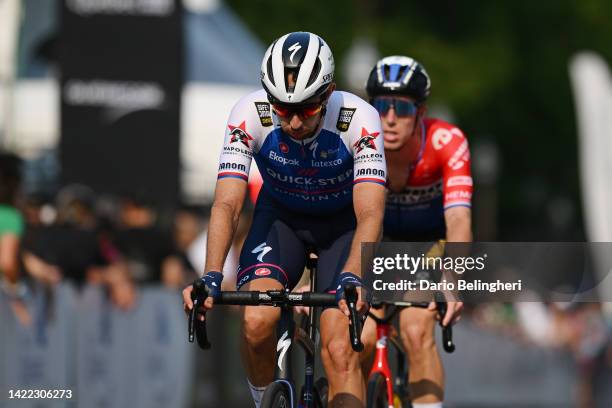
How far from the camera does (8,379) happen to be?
9602 millimetres

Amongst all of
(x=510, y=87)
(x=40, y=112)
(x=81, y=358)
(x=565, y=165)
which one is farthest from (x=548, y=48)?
(x=81, y=358)

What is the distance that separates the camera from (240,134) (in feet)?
24.2

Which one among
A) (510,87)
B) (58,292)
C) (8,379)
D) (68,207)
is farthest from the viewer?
(510,87)

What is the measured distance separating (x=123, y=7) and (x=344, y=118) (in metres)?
6.31

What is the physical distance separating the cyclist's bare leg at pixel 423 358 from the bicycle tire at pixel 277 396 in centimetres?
187

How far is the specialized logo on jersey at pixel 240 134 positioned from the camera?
7.37 meters

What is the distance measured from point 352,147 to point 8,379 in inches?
133

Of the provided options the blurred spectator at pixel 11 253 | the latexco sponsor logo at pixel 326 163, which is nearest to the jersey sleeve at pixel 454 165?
the latexco sponsor logo at pixel 326 163

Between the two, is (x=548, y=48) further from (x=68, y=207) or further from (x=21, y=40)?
(x=68, y=207)

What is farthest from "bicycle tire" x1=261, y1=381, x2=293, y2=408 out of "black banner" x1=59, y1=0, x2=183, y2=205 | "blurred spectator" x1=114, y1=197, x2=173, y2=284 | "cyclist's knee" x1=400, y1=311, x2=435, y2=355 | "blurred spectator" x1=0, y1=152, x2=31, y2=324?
"black banner" x1=59, y1=0, x2=183, y2=205

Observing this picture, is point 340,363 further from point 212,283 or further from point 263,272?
point 212,283

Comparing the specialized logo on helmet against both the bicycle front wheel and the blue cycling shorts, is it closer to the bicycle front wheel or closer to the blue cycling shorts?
the blue cycling shorts

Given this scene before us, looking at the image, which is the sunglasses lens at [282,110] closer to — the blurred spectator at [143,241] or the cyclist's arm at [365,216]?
the cyclist's arm at [365,216]

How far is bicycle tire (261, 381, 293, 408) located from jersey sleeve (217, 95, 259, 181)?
110cm
